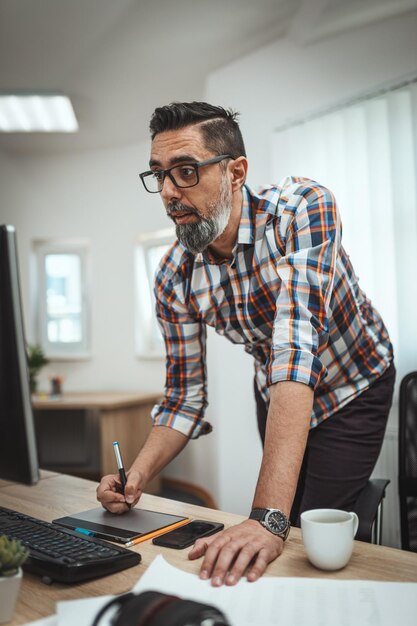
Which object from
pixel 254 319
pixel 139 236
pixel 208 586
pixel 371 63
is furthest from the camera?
pixel 139 236

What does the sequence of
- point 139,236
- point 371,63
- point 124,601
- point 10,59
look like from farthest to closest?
1. point 139,236
2. point 10,59
3. point 371,63
4. point 124,601

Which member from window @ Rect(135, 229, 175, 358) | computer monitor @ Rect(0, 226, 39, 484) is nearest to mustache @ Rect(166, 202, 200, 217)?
computer monitor @ Rect(0, 226, 39, 484)

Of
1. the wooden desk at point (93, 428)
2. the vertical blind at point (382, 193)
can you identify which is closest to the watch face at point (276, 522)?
the vertical blind at point (382, 193)

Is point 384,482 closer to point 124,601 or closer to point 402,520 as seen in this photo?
point 402,520

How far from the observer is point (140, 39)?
3.06 meters

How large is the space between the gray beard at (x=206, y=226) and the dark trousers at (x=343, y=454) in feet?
1.89

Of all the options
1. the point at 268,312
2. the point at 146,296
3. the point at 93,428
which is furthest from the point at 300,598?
the point at 93,428

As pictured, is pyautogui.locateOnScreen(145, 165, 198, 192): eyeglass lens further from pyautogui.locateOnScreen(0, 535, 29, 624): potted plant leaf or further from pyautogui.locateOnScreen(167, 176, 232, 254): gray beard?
pyautogui.locateOnScreen(0, 535, 29, 624): potted plant leaf

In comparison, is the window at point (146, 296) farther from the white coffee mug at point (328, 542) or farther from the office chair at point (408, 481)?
the white coffee mug at point (328, 542)

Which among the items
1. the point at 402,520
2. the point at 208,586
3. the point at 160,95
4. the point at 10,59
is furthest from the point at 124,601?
the point at 160,95

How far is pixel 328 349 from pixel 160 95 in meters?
2.88

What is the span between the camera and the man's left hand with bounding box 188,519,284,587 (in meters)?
0.81

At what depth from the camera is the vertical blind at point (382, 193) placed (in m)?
2.49

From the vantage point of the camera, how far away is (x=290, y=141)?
2.96 metres
